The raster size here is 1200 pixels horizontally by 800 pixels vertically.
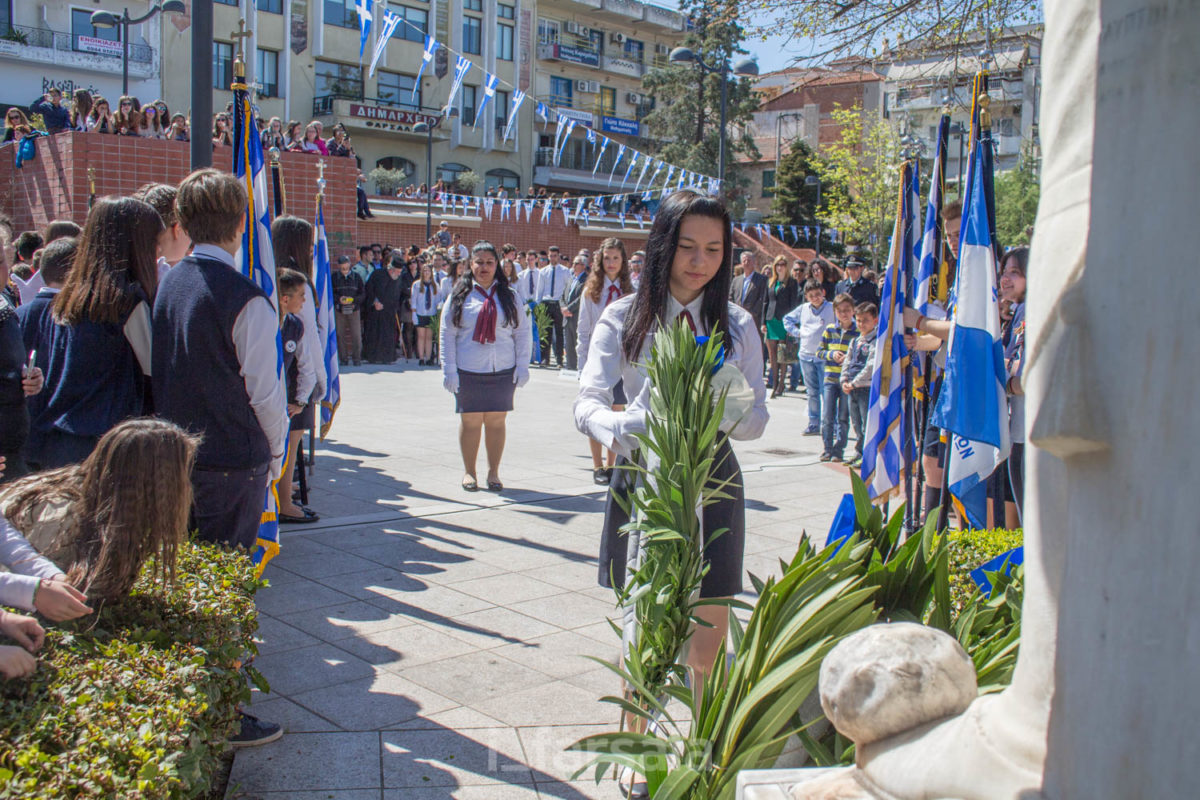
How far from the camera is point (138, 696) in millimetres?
2652

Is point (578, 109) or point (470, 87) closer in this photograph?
point (470, 87)

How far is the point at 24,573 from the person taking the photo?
287cm

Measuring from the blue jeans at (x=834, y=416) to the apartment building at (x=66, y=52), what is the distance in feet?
121

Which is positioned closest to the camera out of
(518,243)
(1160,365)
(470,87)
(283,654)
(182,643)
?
(1160,365)

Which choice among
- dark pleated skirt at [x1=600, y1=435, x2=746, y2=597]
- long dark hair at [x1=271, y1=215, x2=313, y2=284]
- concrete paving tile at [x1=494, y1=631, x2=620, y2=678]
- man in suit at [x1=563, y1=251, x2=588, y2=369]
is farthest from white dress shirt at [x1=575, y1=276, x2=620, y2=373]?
man in suit at [x1=563, y1=251, x2=588, y2=369]

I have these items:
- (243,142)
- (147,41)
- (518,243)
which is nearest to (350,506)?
(243,142)

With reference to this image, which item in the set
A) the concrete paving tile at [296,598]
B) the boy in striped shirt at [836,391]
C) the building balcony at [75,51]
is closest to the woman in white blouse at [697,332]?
A: the concrete paving tile at [296,598]

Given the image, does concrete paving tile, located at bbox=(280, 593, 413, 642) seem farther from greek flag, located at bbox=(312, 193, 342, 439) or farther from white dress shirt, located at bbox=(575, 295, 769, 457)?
greek flag, located at bbox=(312, 193, 342, 439)

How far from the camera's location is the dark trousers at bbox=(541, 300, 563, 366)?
18859mm

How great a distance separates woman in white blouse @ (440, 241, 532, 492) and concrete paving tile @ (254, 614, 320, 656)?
343 cm

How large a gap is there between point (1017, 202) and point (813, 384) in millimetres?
33633

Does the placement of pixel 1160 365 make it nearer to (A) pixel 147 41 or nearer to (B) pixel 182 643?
(B) pixel 182 643

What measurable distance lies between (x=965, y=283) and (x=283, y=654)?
360 cm

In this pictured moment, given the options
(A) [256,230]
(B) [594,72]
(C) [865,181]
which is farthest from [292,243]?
(B) [594,72]
